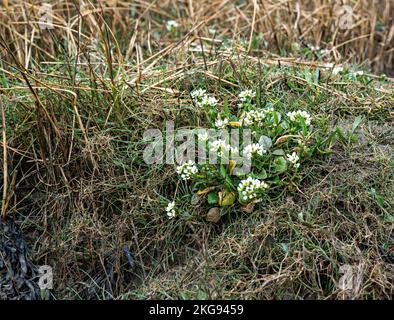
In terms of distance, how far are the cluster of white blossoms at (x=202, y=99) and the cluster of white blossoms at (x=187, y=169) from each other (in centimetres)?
32

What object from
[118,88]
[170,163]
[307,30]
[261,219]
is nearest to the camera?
[261,219]

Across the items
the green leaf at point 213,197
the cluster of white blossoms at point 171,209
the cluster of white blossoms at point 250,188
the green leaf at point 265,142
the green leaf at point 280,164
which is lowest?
the cluster of white blossoms at point 171,209

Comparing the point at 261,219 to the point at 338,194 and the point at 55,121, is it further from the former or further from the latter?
the point at 55,121

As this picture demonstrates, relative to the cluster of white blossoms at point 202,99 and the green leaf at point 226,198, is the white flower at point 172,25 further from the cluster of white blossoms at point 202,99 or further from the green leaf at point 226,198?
the green leaf at point 226,198

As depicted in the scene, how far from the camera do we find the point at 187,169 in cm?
235

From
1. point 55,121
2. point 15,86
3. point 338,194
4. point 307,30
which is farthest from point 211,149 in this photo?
point 307,30

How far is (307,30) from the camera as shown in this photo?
3.53 m

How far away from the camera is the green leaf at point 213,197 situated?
2.33 metres

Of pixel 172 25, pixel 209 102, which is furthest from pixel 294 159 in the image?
pixel 172 25

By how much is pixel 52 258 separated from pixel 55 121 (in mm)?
554

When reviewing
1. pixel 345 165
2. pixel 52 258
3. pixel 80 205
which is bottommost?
pixel 52 258

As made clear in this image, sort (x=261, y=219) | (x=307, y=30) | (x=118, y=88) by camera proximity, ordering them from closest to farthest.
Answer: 1. (x=261, y=219)
2. (x=118, y=88)
3. (x=307, y=30)

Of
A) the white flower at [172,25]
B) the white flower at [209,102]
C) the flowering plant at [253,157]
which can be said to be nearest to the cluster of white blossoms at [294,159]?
the flowering plant at [253,157]

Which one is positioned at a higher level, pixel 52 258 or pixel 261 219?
pixel 261 219
